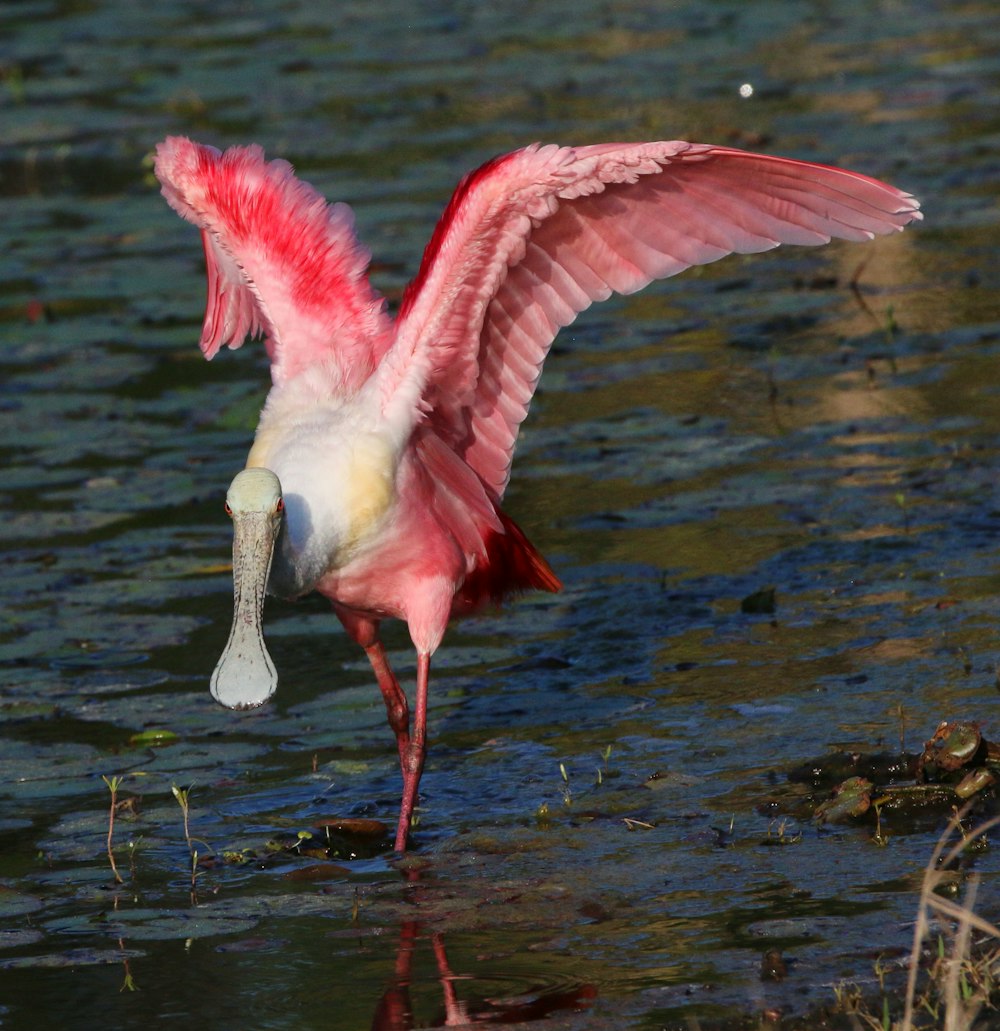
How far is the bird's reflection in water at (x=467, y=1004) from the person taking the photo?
3.90m

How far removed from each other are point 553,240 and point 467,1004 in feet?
7.02

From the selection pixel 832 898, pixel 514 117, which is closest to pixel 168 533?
pixel 832 898

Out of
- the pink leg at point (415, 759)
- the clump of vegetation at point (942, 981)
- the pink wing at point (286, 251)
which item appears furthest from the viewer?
the pink wing at point (286, 251)

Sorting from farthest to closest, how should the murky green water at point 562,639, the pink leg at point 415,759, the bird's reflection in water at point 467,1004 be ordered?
the pink leg at point 415,759, the murky green water at point 562,639, the bird's reflection in water at point 467,1004

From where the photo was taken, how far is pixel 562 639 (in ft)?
20.4

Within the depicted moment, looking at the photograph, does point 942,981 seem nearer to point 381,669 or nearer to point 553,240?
point 381,669

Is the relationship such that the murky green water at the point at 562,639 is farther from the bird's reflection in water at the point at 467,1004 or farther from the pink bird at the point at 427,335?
the pink bird at the point at 427,335

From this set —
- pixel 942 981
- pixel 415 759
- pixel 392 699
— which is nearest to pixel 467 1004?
pixel 942 981

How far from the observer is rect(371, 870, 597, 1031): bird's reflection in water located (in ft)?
12.8

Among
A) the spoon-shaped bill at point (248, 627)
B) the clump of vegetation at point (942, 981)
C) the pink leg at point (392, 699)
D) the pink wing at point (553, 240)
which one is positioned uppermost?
the pink wing at point (553, 240)

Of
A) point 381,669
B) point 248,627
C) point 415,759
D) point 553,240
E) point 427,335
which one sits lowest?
point 415,759

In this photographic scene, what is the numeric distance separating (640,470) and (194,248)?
14.5 feet

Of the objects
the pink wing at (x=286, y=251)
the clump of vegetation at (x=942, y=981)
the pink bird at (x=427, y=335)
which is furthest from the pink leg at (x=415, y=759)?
the clump of vegetation at (x=942, y=981)

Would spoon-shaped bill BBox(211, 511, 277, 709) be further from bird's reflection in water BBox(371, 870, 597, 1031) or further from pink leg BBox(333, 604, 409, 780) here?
bird's reflection in water BBox(371, 870, 597, 1031)
